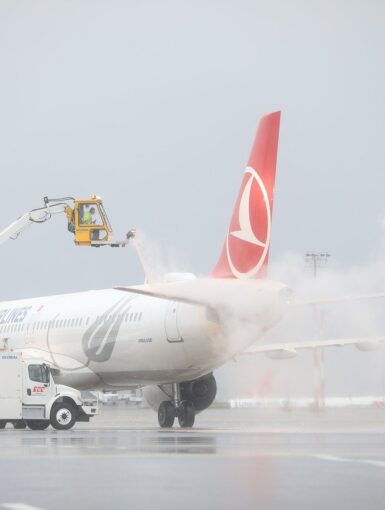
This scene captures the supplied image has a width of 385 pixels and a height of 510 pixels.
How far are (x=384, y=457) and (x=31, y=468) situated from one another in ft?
21.8

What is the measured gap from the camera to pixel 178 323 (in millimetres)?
44938

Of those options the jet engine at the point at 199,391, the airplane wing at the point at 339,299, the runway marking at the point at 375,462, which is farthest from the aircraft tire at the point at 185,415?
the runway marking at the point at 375,462

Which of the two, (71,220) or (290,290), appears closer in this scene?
(290,290)

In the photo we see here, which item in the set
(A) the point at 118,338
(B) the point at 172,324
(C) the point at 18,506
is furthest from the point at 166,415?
(C) the point at 18,506

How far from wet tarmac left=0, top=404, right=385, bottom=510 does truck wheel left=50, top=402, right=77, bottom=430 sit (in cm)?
1283

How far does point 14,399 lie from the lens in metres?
43.7

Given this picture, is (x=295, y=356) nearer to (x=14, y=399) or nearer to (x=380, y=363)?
(x=380, y=363)

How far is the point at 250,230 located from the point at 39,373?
917 centimetres

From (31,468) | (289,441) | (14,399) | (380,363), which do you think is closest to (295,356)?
(380,363)

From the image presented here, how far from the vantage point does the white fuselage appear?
44312mm

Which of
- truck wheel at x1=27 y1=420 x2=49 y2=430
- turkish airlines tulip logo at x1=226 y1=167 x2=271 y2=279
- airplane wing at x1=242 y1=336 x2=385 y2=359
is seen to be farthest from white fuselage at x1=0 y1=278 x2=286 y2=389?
truck wheel at x1=27 y1=420 x2=49 y2=430

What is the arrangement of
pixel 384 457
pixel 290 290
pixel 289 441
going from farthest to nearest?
pixel 290 290
pixel 289 441
pixel 384 457

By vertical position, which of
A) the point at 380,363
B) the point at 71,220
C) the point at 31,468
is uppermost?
the point at 71,220

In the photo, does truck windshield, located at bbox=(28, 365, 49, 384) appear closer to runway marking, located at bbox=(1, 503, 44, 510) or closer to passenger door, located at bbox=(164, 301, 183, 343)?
passenger door, located at bbox=(164, 301, 183, 343)
